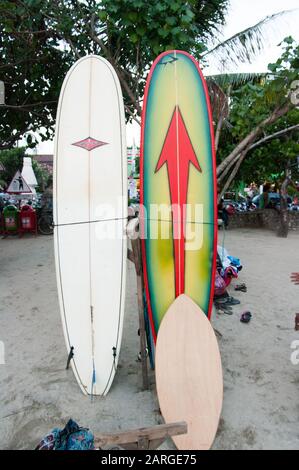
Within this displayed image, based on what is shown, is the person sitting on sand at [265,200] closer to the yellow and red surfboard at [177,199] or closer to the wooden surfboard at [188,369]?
the yellow and red surfboard at [177,199]

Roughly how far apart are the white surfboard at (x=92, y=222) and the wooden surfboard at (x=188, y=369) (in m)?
0.49

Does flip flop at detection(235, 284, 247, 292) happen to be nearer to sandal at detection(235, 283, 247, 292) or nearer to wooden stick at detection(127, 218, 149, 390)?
sandal at detection(235, 283, 247, 292)

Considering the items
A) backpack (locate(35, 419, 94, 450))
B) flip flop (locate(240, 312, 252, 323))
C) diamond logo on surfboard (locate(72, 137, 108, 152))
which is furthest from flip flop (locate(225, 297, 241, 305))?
backpack (locate(35, 419, 94, 450))

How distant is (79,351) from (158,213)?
1280mm

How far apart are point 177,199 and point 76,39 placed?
4.09 meters

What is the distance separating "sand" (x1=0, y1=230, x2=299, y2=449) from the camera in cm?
203

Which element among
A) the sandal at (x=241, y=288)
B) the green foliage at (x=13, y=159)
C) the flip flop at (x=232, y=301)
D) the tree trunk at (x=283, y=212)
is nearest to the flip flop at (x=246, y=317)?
the flip flop at (x=232, y=301)

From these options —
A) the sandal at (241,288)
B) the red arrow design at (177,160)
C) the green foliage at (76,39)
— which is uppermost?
the green foliage at (76,39)

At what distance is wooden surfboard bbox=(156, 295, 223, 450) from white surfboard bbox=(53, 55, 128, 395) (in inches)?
19.5

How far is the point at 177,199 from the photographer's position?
7.75 ft

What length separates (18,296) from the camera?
4.57m

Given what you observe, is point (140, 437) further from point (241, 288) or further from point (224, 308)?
point (241, 288)

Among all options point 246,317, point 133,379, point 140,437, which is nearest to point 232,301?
point 246,317

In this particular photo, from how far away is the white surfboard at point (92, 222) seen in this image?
96.7 inches
